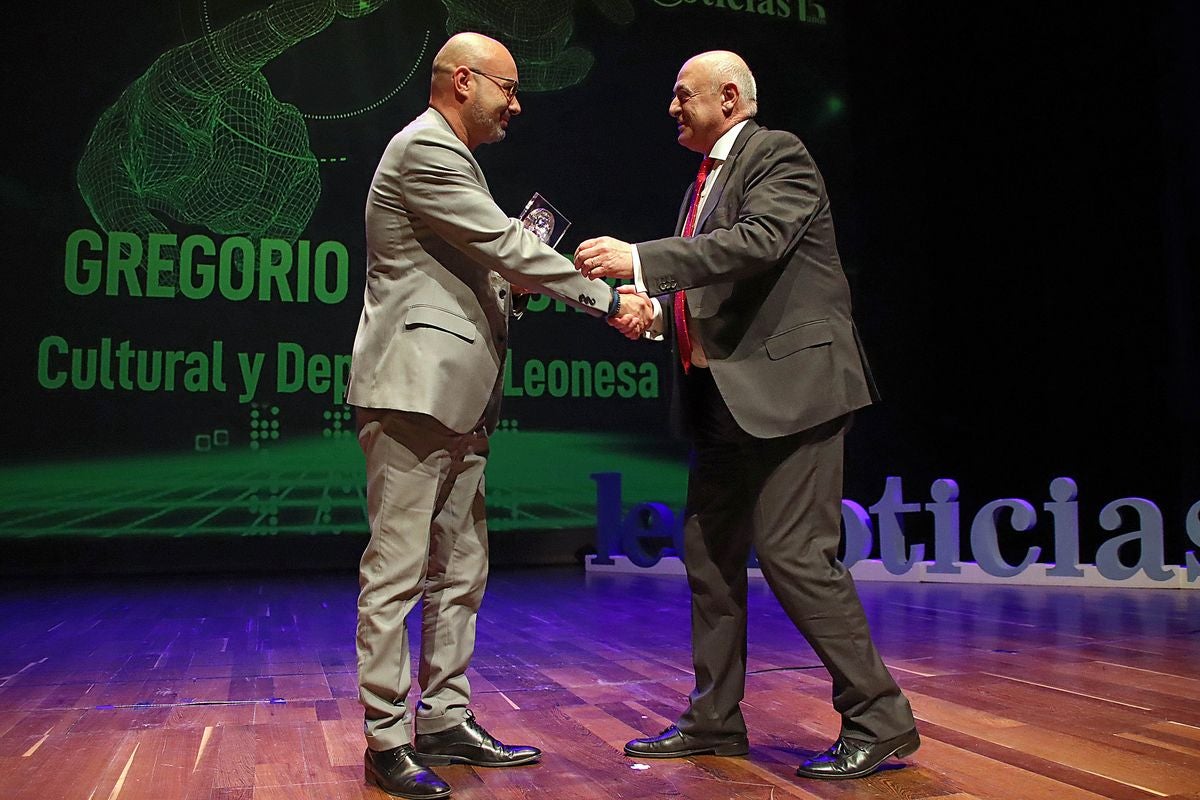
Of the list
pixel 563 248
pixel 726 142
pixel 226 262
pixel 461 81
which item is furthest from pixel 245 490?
pixel 726 142

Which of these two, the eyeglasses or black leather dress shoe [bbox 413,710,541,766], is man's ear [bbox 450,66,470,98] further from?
black leather dress shoe [bbox 413,710,541,766]

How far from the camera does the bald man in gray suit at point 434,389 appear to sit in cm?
174

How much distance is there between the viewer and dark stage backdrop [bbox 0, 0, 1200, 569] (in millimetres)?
5551

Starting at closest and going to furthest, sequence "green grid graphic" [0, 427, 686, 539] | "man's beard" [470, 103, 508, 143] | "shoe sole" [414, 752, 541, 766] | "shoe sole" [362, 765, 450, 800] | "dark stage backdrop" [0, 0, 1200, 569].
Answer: "shoe sole" [362, 765, 450, 800] → "shoe sole" [414, 752, 541, 766] → "man's beard" [470, 103, 508, 143] → "dark stage backdrop" [0, 0, 1200, 569] → "green grid graphic" [0, 427, 686, 539]

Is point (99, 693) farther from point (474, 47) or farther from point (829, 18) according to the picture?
point (829, 18)

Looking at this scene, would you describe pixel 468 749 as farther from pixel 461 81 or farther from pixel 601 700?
pixel 461 81

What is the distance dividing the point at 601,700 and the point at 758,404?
38.2 inches

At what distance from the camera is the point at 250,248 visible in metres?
6.29

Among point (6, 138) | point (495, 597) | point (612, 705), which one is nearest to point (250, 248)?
point (6, 138)

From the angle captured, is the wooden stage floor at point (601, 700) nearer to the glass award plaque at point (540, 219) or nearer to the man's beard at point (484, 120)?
the glass award plaque at point (540, 219)

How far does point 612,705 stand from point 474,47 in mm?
1468

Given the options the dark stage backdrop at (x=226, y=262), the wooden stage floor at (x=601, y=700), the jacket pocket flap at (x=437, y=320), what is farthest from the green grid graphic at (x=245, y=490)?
the jacket pocket flap at (x=437, y=320)

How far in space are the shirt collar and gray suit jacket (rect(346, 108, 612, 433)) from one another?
16.1 inches

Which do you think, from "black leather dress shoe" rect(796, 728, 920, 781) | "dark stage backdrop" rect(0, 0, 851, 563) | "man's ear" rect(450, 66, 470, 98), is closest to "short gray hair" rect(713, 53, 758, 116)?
"man's ear" rect(450, 66, 470, 98)
